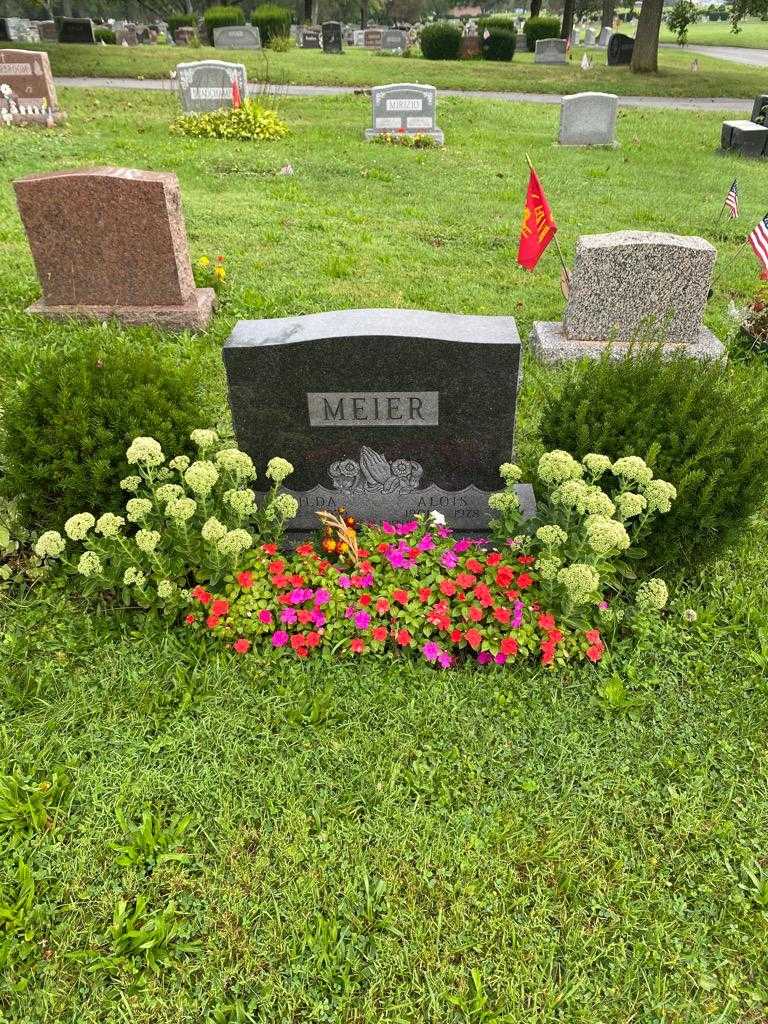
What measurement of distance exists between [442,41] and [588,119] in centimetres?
1974

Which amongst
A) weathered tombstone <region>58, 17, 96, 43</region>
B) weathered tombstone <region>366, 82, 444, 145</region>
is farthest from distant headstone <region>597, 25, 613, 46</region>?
weathered tombstone <region>366, 82, 444, 145</region>

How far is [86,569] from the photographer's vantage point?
Answer: 326 centimetres

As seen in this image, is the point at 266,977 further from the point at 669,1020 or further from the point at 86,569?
the point at 86,569

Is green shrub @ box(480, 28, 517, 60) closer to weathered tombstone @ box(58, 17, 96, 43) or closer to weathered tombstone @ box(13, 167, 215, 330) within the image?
weathered tombstone @ box(58, 17, 96, 43)

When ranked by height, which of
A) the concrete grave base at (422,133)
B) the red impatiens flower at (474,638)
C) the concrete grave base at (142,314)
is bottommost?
the red impatiens flower at (474,638)

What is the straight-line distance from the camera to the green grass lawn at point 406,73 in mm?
22383

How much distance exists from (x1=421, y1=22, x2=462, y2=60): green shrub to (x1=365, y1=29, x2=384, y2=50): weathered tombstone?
1358cm

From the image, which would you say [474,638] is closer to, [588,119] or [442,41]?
[588,119]

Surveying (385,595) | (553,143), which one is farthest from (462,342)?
(553,143)

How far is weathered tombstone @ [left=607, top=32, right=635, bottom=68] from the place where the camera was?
27.7m

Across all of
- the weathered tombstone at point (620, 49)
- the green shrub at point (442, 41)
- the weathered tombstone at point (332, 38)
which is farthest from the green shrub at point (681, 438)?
the weathered tombstone at point (332, 38)

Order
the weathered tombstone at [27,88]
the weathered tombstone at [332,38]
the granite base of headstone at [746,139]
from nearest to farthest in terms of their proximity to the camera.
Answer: the weathered tombstone at [27,88] → the granite base of headstone at [746,139] → the weathered tombstone at [332,38]

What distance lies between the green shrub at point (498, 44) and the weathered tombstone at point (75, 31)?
53.8 feet

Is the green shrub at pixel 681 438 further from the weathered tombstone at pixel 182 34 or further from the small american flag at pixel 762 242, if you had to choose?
the weathered tombstone at pixel 182 34
